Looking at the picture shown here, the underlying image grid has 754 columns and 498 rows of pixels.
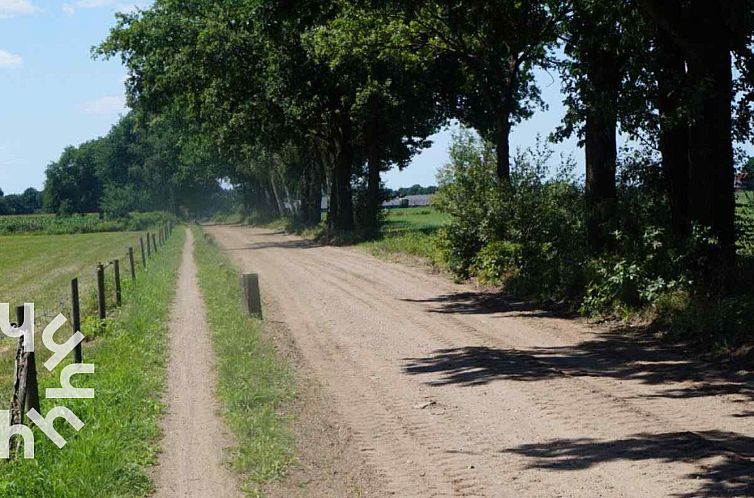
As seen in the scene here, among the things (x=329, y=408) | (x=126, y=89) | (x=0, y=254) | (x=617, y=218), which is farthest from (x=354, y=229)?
(x=329, y=408)

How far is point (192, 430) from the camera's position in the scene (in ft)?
33.6

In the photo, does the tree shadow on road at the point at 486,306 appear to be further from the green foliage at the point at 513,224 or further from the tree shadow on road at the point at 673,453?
the tree shadow on road at the point at 673,453

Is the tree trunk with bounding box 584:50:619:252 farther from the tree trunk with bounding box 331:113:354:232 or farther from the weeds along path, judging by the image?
the tree trunk with bounding box 331:113:354:232

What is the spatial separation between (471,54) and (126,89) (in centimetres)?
2522

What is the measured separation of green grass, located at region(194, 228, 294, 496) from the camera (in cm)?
887

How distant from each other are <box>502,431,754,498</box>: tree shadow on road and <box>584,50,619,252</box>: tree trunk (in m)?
10.6

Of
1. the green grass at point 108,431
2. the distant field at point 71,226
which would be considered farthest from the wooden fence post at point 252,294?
the distant field at point 71,226

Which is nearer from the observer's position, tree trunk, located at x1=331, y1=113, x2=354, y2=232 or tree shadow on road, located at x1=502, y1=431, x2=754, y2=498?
tree shadow on road, located at x1=502, y1=431, x2=754, y2=498

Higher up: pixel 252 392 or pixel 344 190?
pixel 344 190

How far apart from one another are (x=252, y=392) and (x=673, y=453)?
16.9 ft

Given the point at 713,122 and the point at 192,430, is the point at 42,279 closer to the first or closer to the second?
the point at 713,122

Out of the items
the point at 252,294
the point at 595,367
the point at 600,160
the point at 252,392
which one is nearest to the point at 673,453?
the point at 595,367

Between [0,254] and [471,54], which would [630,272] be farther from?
[0,254]

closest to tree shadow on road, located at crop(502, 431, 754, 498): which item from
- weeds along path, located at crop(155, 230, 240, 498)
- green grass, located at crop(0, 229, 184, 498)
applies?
weeds along path, located at crop(155, 230, 240, 498)
